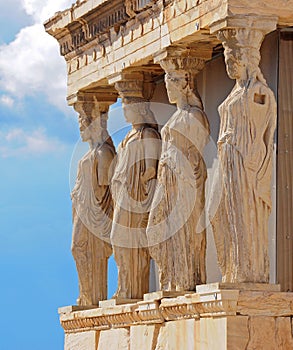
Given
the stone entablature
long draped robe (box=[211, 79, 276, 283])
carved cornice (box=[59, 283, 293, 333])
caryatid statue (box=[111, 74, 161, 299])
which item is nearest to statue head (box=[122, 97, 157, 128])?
caryatid statue (box=[111, 74, 161, 299])

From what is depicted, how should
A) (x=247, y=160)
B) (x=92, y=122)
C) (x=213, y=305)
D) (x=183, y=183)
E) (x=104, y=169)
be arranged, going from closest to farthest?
(x=213, y=305) → (x=247, y=160) → (x=183, y=183) → (x=104, y=169) → (x=92, y=122)

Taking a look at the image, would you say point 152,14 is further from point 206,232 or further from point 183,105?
point 206,232

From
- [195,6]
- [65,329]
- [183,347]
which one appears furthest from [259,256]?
[65,329]

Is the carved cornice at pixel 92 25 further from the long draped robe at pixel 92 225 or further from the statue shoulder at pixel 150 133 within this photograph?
the long draped robe at pixel 92 225

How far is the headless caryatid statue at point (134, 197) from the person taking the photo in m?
18.0

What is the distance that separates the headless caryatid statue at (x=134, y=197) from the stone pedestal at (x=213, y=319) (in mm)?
502

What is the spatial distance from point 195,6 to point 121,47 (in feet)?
6.41

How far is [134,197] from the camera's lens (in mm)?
17953

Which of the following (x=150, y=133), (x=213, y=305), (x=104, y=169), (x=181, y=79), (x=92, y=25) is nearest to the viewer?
(x=213, y=305)

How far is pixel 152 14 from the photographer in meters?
17.3

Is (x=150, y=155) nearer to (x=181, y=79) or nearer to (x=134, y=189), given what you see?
(x=134, y=189)

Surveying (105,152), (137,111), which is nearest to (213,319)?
(137,111)

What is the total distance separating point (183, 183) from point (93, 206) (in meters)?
2.57

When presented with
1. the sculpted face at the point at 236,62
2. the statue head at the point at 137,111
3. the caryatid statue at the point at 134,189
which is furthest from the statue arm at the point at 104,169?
the sculpted face at the point at 236,62
